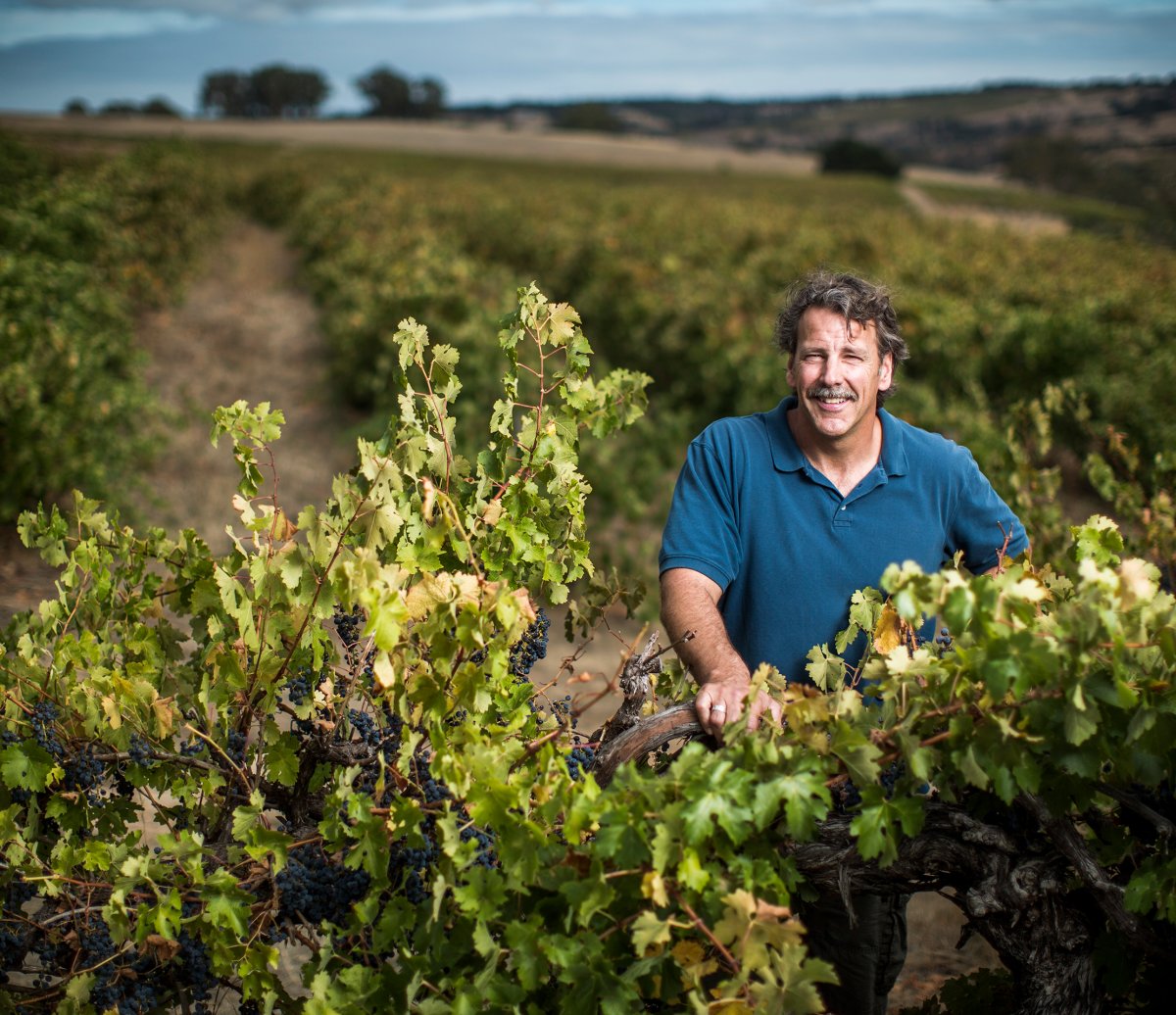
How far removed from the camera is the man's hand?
2053 mm

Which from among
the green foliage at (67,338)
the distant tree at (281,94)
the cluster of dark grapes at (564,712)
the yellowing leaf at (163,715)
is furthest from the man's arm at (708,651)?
the distant tree at (281,94)

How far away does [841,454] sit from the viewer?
2.85 m

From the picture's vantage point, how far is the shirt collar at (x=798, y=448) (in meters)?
2.84

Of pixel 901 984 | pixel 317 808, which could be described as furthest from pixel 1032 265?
pixel 317 808

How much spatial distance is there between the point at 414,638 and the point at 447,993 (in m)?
0.64

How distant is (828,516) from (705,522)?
0.34 metres

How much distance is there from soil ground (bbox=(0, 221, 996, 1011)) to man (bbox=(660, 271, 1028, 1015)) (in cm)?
60

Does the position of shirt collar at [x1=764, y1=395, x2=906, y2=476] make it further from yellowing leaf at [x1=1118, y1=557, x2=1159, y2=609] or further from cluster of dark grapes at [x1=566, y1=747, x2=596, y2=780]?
yellowing leaf at [x1=1118, y1=557, x2=1159, y2=609]

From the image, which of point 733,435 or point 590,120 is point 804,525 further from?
point 590,120

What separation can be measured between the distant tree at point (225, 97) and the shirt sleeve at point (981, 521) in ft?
374

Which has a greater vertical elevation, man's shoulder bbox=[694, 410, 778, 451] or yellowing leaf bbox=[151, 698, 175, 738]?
man's shoulder bbox=[694, 410, 778, 451]

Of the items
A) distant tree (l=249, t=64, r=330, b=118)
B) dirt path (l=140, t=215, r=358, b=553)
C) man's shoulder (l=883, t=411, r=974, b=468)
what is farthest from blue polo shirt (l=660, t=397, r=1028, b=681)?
distant tree (l=249, t=64, r=330, b=118)

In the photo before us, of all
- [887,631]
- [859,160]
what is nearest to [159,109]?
[859,160]

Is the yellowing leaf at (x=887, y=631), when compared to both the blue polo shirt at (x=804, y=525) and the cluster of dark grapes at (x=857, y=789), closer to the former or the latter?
the cluster of dark grapes at (x=857, y=789)
